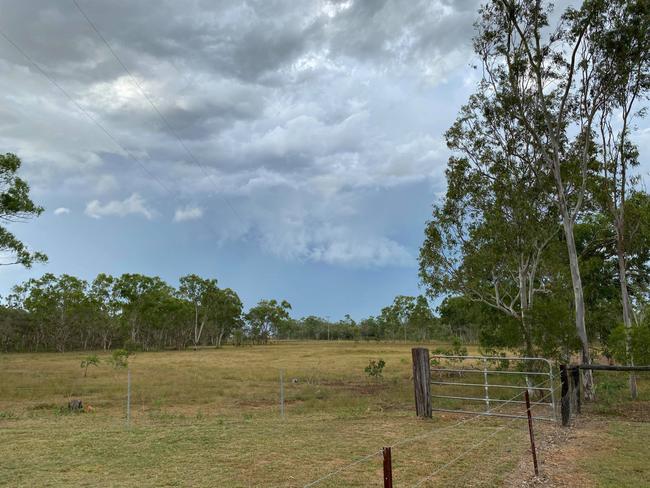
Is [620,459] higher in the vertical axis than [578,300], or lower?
lower

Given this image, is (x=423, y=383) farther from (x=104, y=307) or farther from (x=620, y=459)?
(x=104, y=307)

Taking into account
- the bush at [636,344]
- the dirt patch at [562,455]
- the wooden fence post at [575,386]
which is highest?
the bush at [636,344]

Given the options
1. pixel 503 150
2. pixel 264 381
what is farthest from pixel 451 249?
pixel 264 381

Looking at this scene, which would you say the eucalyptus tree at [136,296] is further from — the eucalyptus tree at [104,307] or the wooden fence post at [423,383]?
the wooden fence post at [423,383]

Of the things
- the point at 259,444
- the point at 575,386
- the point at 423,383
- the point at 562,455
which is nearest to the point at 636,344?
the point at 575,386

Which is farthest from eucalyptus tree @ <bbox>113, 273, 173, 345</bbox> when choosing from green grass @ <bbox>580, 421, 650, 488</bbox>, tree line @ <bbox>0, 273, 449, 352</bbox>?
green grass @ <bbox>580, 421, 650, 488</bbox>

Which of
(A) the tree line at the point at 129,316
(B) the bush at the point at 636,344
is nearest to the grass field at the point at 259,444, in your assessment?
(B) the bush at the point at 636,344

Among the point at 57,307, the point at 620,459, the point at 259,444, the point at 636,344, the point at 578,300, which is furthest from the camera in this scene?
the point at 57,307

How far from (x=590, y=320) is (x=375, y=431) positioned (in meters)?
16.6

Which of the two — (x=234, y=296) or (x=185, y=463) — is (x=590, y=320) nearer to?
(x=185, y=463)

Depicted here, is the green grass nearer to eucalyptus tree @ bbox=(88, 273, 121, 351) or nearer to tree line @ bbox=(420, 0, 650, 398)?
tree line @ bbox=(420, 0, 650, 398)

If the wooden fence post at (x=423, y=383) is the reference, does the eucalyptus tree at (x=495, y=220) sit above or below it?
above

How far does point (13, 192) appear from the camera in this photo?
2012 cm

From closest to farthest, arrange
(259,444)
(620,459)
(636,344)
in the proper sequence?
(620,459) < (259,444) < (636,344)
